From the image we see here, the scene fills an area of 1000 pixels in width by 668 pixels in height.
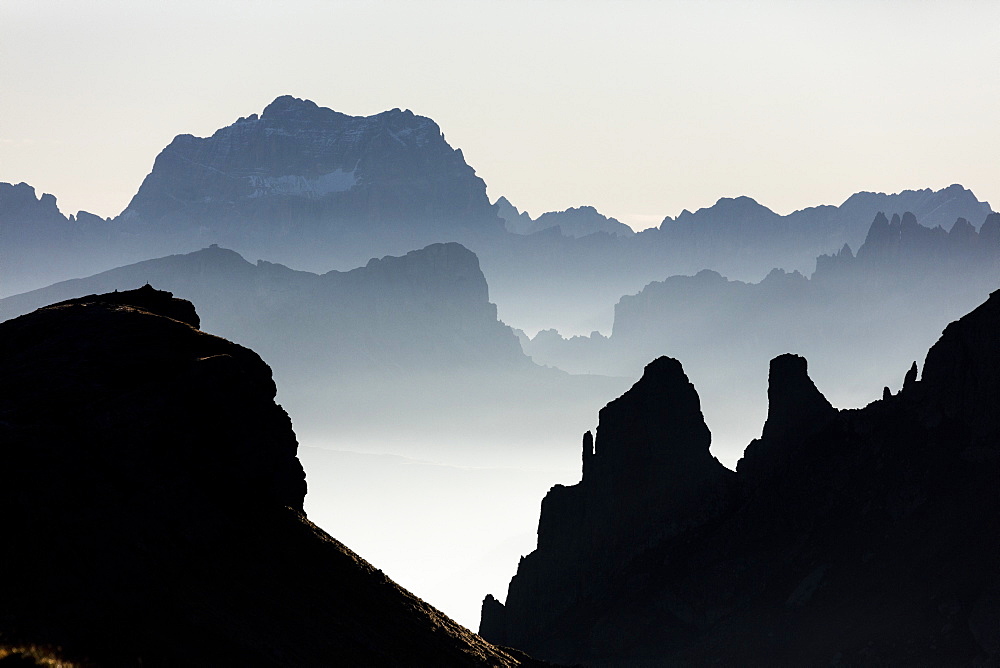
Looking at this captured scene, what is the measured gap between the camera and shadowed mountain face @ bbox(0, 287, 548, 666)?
41.0 metres

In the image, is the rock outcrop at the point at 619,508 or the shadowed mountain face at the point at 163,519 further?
the rock outcrop at the point at 619,508

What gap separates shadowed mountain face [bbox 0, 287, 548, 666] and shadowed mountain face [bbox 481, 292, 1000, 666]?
2638 inches

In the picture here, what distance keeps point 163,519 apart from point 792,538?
333 feet

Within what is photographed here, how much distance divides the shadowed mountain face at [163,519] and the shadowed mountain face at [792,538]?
220ft

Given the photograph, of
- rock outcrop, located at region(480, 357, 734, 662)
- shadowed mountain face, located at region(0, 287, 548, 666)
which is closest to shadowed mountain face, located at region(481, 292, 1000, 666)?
rock outcrop, located at region(480, 357, 734, 662)

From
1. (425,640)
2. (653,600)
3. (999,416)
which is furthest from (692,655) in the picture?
(425,640)

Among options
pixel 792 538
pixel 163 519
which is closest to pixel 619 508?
pixel 792 538

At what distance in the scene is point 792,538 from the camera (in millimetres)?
131375

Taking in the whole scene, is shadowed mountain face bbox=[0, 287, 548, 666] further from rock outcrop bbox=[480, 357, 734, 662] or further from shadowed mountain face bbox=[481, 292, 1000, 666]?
rock outcrop bbox=[480, 357, 734, 662]

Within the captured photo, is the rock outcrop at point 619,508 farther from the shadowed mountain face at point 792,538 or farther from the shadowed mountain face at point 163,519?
the shadowed mountain face at point 163,519

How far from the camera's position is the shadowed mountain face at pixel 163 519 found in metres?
41.0

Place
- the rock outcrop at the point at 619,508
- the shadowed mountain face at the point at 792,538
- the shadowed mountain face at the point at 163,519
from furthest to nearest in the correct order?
1. the rock outcrop at the point at 619,508
2. the shadowed mountain face at the point at 792,538
3. the shadowed mountain face at the point at 163,519

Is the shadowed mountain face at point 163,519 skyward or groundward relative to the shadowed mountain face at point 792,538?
groundward

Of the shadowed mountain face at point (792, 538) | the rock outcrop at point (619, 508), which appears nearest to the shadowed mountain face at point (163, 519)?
the shadowed mountain face at point (792, 538)
